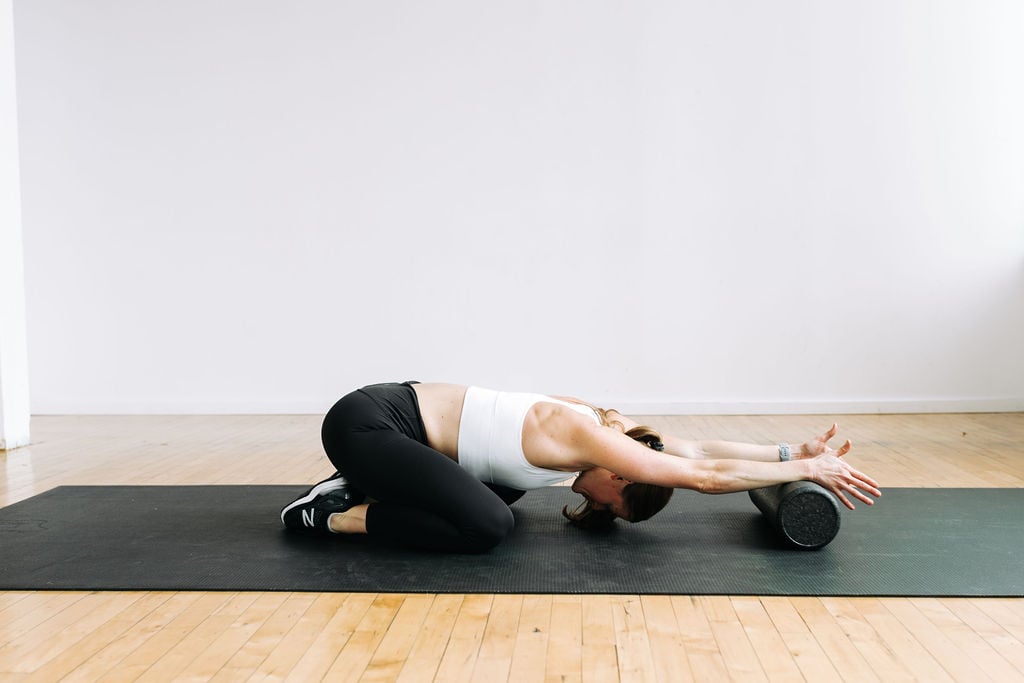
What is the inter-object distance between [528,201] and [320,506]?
3.33 m

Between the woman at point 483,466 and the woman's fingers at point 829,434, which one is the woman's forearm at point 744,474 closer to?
the woman at point 483,466

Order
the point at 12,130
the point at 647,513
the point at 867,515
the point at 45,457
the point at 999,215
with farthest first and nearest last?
the point at 999,215
the point at 12,130
the point at 45,457
the point at 867,515
the point at 647,513

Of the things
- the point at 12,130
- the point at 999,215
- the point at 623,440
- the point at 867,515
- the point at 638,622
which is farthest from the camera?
the point at 999,215

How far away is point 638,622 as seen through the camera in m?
2.16

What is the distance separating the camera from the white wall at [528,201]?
18.6ft

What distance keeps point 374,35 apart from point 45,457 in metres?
3.11

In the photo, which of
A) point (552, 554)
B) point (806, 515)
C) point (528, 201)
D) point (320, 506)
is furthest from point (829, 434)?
point (528, 201)

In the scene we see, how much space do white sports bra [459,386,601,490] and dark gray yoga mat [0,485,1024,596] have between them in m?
0.21

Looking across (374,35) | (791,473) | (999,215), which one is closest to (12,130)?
(374,35)

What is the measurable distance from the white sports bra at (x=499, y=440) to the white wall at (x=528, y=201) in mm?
3018

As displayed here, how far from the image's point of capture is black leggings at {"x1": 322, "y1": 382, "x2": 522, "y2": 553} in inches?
103

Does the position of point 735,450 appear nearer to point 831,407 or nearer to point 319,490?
point 319,490

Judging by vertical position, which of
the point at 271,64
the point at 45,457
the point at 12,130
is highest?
the point at 271,64

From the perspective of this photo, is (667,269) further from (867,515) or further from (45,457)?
(45,457)
